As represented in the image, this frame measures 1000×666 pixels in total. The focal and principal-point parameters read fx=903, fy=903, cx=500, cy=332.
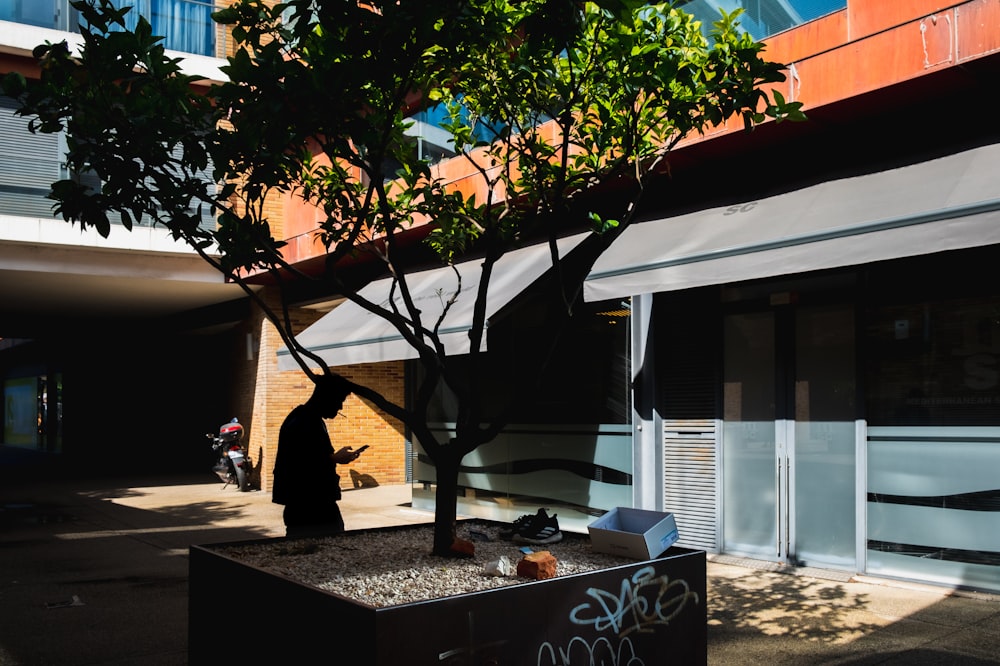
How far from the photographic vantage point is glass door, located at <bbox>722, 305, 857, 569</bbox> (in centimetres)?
770

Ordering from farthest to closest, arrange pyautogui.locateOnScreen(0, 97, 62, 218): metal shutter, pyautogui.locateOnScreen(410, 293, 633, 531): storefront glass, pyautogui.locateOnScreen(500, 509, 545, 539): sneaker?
1. pyautogui.locateOnScreen(0, 97, 62, 218): metal shutter
2. pyautogui.locateOnScreen(410, 293, 633, 531): storefront glass
3. pyautogui.locateOnScreen(500, 509, 545, 539): sneaker

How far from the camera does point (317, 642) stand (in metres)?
3.15

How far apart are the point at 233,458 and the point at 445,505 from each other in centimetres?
1320

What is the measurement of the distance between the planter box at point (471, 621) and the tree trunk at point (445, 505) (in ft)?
2.88

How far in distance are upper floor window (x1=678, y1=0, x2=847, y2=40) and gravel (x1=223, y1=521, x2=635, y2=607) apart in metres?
5.28

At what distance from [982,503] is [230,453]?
13.0m

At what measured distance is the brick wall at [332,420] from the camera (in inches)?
638

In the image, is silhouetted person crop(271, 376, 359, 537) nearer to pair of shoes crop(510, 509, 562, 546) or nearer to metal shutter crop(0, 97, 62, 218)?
pair of shoes crop(510, 509, 562, 546)

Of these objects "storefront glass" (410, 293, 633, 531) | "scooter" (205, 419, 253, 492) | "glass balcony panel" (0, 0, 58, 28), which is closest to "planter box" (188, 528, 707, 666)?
"storefront glass" (410, 293, 633, 531)

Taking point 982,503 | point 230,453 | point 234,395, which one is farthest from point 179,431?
point 982,503

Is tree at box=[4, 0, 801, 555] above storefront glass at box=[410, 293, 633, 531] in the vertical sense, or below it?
above

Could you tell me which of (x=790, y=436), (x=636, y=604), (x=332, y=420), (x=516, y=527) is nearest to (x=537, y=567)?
(x=636, y=604)

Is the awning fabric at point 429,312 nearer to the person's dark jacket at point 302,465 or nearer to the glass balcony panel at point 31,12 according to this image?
the person's dark jacket at point 302,465

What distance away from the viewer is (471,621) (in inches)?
123
